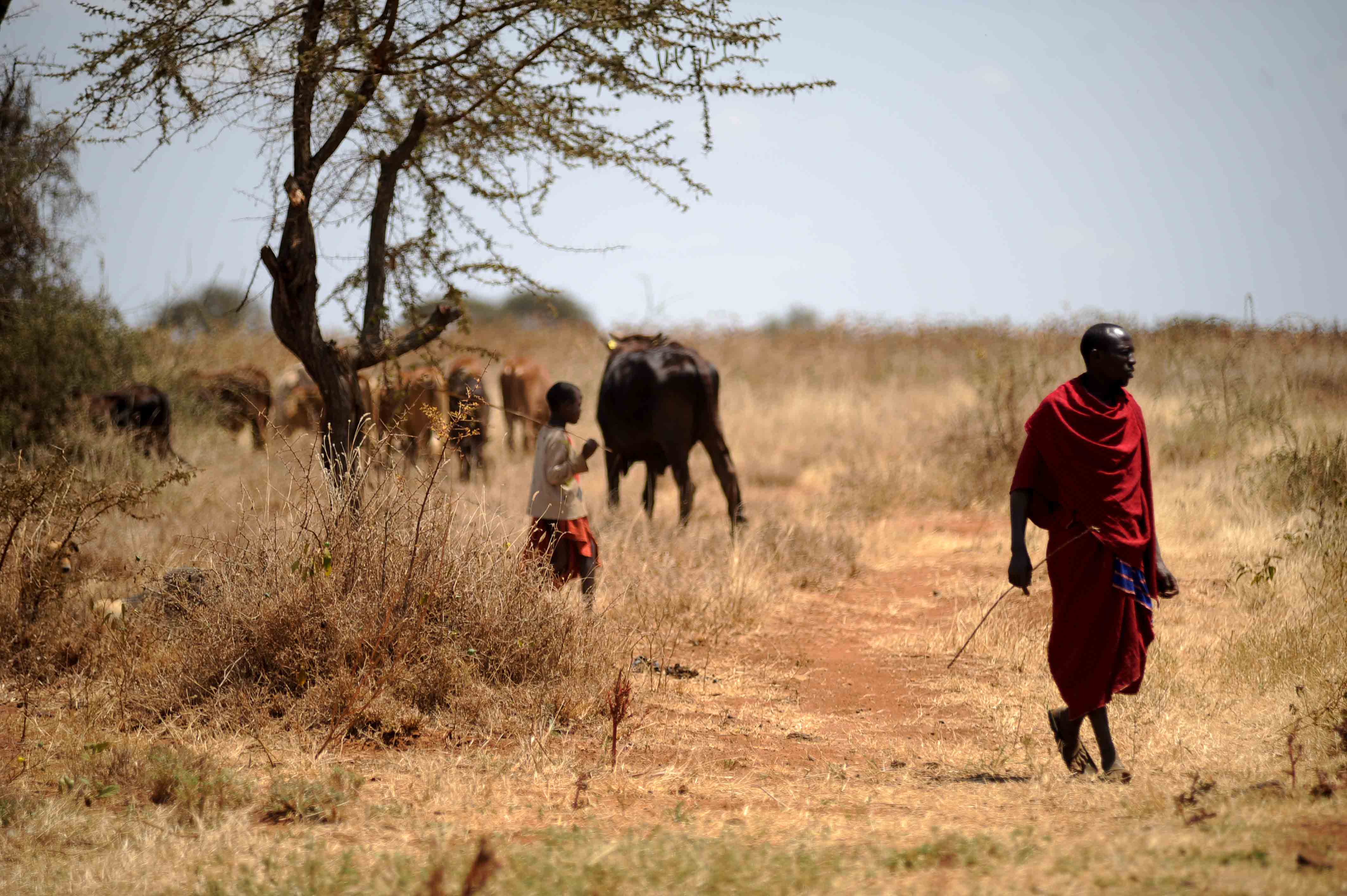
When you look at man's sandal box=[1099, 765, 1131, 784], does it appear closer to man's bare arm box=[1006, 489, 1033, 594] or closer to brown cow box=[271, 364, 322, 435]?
man's bare arm box=[1006, 489, 1033, 594]

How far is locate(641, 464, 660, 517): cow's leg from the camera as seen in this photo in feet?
34.2

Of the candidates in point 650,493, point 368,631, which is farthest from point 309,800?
point 650,493

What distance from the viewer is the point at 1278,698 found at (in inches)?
222

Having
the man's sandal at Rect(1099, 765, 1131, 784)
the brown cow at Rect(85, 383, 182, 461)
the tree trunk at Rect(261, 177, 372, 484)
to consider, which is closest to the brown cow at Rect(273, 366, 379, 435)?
the brown cow at Rect(85, 383, 182, 461)

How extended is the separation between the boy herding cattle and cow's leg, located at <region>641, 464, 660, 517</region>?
11.9 feet

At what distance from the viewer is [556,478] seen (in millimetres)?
6469

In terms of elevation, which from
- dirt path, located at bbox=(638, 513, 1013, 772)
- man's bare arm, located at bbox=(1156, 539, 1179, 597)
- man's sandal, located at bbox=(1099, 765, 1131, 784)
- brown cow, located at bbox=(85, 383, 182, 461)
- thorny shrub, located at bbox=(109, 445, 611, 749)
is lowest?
dirt path, located at bbox=(638, 513, 1013, 772)

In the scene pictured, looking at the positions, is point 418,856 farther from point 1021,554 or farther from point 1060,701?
point 1060,701

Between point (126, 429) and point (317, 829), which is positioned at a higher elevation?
point (126, 429)

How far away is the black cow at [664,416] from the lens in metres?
9.95

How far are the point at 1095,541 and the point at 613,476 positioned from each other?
6.22 m

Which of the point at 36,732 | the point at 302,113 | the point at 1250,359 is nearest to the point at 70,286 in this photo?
the point at 302,113

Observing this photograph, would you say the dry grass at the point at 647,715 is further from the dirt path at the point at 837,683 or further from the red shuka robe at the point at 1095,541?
the red shuka robe at the point at 1095,541

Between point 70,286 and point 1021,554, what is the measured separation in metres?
12.8
